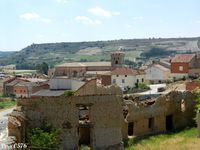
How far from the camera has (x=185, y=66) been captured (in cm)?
8131

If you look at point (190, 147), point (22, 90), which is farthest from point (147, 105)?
point (22, 90)

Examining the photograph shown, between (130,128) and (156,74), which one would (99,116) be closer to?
(130,128)

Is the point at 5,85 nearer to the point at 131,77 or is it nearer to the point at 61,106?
the point at 131,77

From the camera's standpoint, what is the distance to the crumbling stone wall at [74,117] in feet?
94.9

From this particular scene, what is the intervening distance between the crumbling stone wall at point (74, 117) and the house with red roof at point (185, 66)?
5111cm

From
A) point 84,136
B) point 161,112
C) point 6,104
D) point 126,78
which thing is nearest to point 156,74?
point 126,78

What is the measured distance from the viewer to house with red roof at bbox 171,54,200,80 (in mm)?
81688

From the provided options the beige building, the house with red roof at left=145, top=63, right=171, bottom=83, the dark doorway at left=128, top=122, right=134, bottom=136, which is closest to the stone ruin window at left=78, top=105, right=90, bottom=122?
the dark doorway at left=128, top=122, right=134, bottom=136

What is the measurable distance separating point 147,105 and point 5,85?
5991 centimetres

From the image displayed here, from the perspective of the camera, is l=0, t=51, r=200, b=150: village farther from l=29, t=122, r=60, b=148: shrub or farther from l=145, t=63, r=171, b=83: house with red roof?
l=145, t=63, r=171, b=83: house with red roof

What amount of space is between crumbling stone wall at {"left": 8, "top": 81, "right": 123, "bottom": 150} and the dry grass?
93.1 inches

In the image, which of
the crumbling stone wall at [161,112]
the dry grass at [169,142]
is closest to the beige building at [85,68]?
the crumbling stone wall at [161,112]

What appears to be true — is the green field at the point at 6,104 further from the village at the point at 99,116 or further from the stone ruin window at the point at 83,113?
the stone ruin window at the point at 83,113

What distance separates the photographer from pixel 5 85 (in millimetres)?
93688
